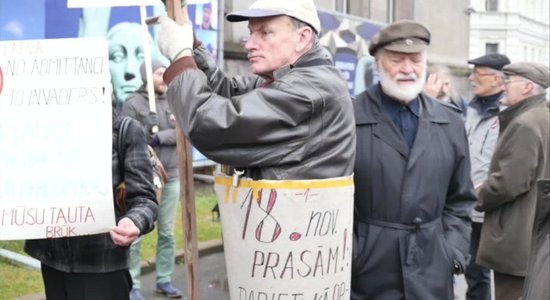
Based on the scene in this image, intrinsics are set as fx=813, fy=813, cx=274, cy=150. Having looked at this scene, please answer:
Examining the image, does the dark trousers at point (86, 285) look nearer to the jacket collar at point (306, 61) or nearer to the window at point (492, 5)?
the jacket collar at point (306, 61)

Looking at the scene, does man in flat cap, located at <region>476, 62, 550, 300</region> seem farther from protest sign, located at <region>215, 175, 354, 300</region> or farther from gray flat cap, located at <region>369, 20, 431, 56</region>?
protest sign, located at <region>215, 175, 354, 300</region>

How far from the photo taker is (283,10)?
262 cm

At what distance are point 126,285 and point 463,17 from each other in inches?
564

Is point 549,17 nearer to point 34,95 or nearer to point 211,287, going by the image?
point 211,287

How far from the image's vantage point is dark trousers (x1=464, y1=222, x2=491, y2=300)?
5879 mm

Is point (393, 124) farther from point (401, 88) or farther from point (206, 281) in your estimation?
point (206, 281)

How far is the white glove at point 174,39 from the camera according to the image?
2.58 meters

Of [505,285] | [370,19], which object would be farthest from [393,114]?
[370,19]

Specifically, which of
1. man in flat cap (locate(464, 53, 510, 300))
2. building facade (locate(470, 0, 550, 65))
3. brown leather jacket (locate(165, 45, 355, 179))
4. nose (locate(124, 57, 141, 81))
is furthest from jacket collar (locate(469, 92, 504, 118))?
building facade (locate(470, 0, 550, 65))

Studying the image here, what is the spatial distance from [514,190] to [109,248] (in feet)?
8.18

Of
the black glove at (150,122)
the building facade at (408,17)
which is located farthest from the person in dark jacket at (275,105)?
the building facade at (408,17)

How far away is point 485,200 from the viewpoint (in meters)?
4.84

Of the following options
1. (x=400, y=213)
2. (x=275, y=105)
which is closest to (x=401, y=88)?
(x=400, y=213)

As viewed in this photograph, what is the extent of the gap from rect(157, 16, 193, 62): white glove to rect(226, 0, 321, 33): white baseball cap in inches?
7.4
